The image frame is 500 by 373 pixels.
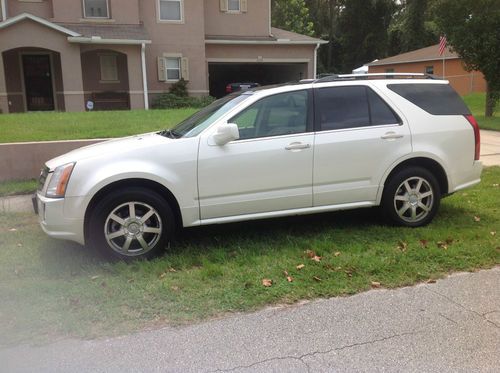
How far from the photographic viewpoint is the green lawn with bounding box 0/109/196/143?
9.48m

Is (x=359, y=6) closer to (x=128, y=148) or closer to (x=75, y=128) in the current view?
(x=75, y=128)

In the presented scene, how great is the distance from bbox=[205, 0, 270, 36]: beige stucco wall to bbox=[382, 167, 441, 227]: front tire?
69.4 feet

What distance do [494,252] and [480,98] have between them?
1053 inches

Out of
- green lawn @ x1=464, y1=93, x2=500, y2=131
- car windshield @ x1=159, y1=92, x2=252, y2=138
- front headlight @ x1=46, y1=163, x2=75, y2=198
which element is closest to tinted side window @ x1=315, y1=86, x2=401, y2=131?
car windshield @ x1=159, y1=92, x2=252, y2=138

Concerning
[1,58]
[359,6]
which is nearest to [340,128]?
[1,58]

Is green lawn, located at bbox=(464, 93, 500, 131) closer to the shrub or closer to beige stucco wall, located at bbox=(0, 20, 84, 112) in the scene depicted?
the shrub

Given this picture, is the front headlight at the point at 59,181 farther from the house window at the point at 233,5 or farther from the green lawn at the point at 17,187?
the house window at the point at 233,5

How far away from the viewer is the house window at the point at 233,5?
25.3 metres

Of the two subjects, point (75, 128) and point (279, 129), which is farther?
point (75, 128)

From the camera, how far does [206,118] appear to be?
5.60 meters

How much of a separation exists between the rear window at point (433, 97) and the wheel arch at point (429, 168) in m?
0.59

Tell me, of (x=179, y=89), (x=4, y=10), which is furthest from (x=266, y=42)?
(x=4, y=10)

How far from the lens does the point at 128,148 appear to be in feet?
16.6

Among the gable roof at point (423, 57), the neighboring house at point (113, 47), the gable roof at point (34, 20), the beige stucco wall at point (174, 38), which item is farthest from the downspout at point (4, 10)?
the gable roof at point (423, 57)
